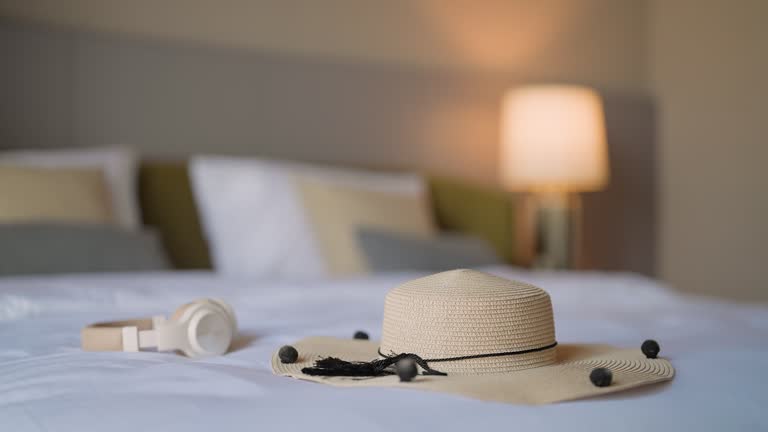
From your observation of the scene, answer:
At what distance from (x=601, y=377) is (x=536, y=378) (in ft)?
0.24

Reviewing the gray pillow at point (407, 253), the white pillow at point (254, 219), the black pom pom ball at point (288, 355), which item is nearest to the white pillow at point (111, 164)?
the white pillow at point (254, 219)

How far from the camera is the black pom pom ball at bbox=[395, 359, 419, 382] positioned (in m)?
0.82

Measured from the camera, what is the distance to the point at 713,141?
3867mm

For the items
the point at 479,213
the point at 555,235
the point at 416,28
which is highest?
the point at 416,28

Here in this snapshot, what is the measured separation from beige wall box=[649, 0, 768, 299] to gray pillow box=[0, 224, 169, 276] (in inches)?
113

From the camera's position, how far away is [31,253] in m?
1.98

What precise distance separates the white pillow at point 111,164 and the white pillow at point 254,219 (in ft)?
0.72

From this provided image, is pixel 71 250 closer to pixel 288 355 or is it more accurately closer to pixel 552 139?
pixel 288 355

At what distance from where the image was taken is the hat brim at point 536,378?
81cm

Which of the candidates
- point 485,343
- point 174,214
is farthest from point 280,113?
point 485,343

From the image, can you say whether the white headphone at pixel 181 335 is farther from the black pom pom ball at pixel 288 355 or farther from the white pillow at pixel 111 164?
the white pillow at pixel 111 164

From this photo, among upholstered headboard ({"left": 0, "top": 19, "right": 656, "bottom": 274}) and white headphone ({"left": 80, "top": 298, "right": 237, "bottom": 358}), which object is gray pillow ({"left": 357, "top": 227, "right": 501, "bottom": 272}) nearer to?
upholstered headboard ({"left": 0, "top": 19, "right": 656, "bottom": 274})

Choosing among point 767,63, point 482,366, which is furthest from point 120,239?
point 767,63

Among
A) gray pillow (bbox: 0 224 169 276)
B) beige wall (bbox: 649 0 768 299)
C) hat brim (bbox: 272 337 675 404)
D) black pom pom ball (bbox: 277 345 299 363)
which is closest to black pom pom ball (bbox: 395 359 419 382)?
hat brim (bbox: 272 337 675 404)
